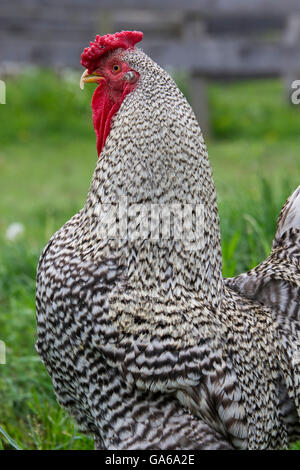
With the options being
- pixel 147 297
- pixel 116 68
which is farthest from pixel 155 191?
pixel 116 68

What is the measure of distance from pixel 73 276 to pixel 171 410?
54cm

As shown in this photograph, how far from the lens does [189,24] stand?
29.1 feet

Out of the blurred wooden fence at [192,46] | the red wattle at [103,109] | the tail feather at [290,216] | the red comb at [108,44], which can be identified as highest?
the blurred wooden fence at [192,46]

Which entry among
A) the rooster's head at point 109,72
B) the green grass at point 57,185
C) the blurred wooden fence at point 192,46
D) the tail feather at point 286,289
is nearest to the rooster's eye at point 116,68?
the rooster's head at point 109,72

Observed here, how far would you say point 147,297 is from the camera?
6.91ft

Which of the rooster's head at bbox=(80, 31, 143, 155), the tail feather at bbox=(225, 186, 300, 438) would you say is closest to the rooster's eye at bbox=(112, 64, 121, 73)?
the rooster's head at bbox=(80, 31, 143, 155)

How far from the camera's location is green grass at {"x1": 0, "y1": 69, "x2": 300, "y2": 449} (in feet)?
10.5

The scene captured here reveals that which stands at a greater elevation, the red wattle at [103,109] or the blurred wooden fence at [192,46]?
the blurred wooden fence at [192,46]

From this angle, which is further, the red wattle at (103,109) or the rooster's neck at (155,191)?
the red wattle at (103,109)

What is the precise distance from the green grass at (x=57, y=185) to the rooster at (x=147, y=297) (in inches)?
22.3

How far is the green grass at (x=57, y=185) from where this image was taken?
3197 mm

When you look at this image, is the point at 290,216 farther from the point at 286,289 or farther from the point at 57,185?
the point at 57,185

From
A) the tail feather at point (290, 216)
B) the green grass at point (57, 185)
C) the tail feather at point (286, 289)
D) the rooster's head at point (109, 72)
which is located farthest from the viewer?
the green grass at point (57, 185)

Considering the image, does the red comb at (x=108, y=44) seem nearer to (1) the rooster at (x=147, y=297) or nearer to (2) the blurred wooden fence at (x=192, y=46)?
(1) the rooster at (x=147, y=297)
